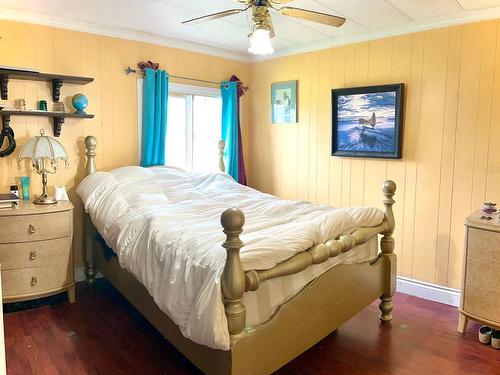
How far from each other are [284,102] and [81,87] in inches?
79.1

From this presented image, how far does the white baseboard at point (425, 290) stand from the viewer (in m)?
3.22

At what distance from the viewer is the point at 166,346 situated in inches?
99.0

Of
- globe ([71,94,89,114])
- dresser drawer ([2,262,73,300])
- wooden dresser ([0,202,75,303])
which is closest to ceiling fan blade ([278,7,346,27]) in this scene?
globe ([71,94,89,114])

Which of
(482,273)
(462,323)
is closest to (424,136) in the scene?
(482,273)

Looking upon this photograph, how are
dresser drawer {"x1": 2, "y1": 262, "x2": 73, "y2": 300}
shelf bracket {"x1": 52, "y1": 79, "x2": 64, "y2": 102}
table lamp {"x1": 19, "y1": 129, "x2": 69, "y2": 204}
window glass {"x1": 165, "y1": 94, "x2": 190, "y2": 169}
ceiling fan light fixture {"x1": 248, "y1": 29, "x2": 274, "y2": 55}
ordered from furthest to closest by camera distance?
window glass {"x1": 165, "y1": 94, "x2": 190, "y2": 169}
shelf bracket {"x1": 52, "y1": 79, "x2": 64, "y2": 102}
table lamp {"x1": 19, "y1": 129, "x2": 69, "y2": 204}
dresser drawer {"x1": 2, "y1": 262, "x2": 73, "y2": 300}
ceiling fan light fixture {"x1": 248, "y1": 29, "x2": 274, "y2": 55}

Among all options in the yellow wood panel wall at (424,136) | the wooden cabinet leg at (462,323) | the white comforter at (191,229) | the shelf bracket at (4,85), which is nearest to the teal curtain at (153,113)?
the white comforter at (191,229)

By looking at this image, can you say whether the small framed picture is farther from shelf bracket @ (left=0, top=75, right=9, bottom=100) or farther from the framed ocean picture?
shelf bracket @ (left=0, top=75, right=9, bottom=100)

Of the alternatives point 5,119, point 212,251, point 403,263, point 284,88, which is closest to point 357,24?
point 284,88

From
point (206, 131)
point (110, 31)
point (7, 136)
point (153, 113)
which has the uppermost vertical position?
point (110, 31)

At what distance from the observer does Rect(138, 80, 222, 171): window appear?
4.09 metres

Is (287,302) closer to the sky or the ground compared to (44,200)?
closer to the ground

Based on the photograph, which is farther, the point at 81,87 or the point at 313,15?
the point at 81,87

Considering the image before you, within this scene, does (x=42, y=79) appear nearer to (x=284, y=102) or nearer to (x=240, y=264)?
(x=284, y=102)

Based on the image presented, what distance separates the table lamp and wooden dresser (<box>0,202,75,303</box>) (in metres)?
0.11
